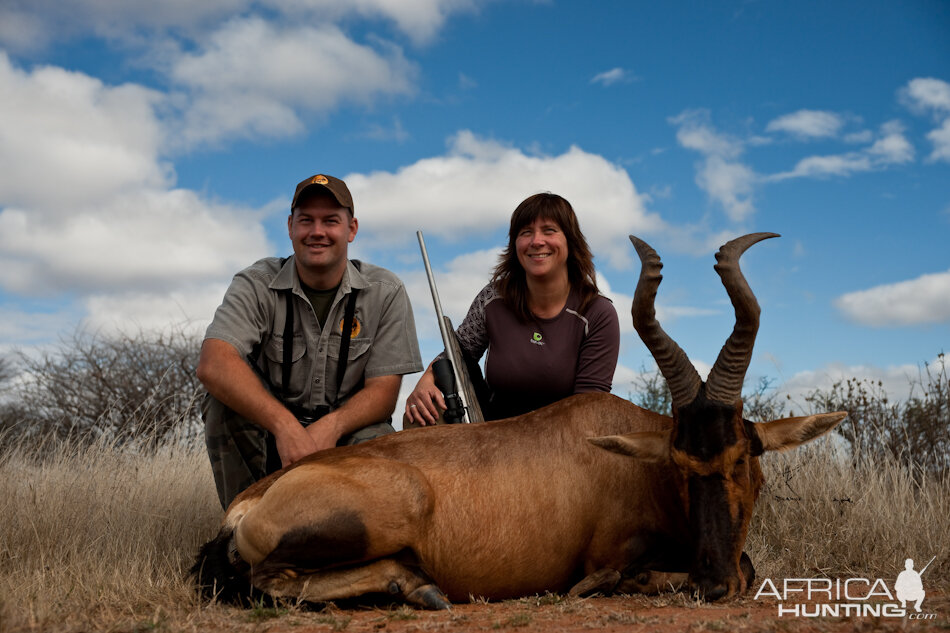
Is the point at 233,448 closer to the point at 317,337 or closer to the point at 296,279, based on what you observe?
the point at 317,337

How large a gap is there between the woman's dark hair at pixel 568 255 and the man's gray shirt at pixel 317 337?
3.49 ft

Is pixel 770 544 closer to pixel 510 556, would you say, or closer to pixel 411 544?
pixel 510 556

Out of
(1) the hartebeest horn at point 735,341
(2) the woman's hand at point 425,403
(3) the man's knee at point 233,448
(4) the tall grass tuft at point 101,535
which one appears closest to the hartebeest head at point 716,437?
(1) the hartebeest horn at point 735,341

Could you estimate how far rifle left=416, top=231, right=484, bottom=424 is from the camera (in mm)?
6668

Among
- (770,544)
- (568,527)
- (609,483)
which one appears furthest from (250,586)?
(770,544)

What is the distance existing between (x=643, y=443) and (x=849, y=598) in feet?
5.17

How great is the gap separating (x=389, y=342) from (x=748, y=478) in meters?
3.55

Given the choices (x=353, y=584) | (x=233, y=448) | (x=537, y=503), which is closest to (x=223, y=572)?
(x=353, y=584)

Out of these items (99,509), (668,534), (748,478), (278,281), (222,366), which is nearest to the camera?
(748,478)

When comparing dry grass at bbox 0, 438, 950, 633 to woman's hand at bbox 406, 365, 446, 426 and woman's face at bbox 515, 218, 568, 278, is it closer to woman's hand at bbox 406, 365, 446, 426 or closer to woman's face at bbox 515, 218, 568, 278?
woman's hand at bbox 406, 365, 446, 426

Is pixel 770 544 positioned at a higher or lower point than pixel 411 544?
lower

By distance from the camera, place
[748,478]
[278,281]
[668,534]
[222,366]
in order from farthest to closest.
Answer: [278,281], [222,366], [668,534], [748,478]

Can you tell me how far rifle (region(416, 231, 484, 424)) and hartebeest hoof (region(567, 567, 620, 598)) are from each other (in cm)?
201

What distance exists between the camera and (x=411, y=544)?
4.83 metres
